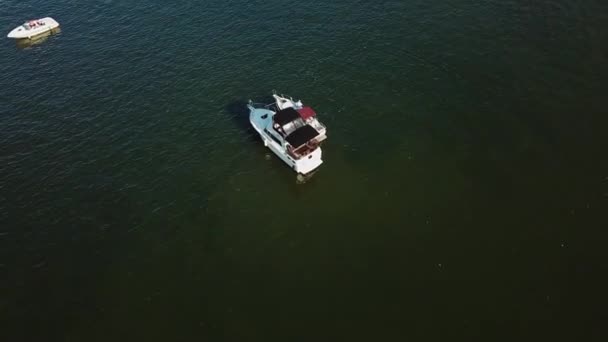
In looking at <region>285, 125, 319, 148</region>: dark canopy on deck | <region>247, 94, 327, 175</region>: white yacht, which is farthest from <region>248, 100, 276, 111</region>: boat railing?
<region>285, 125, 319, 148</region>: dark canopy on deck

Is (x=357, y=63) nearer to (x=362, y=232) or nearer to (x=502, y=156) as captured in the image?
(x=502, y=156)

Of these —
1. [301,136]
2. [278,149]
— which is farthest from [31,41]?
[301,136]

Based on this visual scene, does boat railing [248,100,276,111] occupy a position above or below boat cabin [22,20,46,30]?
below

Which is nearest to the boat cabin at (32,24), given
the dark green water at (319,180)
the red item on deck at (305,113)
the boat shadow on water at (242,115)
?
the dark green water at (319,180)

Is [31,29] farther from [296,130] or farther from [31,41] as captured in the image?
[296,130]

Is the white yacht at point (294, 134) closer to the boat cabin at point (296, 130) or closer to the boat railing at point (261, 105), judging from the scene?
the boat cabin at point (296, 130)

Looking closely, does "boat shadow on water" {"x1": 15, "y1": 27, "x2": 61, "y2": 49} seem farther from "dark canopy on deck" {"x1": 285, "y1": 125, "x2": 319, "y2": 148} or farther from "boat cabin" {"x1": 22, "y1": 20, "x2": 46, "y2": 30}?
"dark canopy on deck" {"x1": 285, "y1": 125, "x2": 319, "y2": 148}
